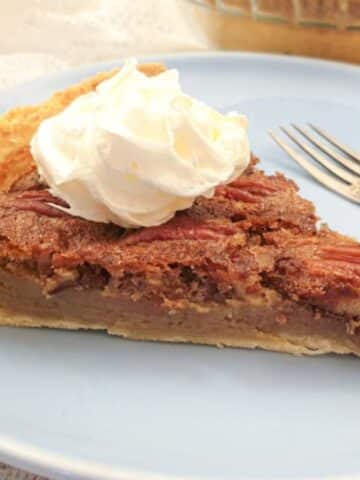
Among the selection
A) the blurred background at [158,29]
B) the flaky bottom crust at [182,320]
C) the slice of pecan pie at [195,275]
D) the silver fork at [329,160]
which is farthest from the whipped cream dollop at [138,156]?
the blurred background at [158,29]

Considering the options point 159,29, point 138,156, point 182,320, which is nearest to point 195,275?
point 182,320

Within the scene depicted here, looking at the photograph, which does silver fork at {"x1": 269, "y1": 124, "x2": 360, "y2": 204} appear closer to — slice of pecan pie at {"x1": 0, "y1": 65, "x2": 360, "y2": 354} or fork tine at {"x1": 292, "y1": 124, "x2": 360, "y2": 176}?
fork tine at {"x1": 292, "y1": 124, "x2": 360, "y2": 176}

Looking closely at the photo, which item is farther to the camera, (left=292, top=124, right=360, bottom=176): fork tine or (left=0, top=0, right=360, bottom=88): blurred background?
(left=0, top=0, right=360, bottom=88): blurred background

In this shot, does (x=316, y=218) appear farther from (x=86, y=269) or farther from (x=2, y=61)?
(x=2, y=61)

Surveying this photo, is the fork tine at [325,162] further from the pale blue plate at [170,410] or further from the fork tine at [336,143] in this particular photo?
the pale blue plate at [170,410]

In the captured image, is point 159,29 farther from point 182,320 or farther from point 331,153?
point 182,320

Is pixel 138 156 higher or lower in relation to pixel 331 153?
higher

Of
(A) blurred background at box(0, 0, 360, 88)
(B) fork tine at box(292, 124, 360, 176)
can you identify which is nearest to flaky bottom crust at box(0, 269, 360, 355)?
(B) fork tine at box(292, 124, 360, 176)
